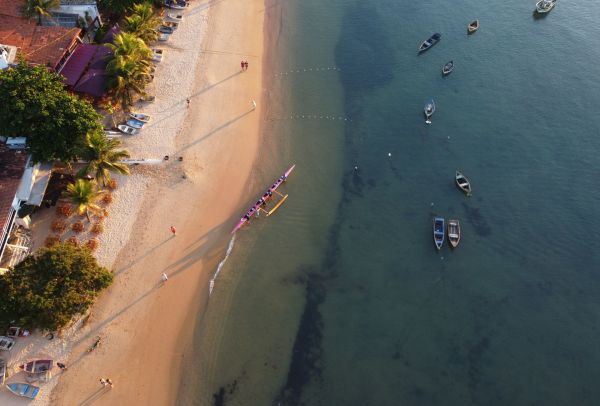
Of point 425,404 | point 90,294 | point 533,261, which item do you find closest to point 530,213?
point 533,261

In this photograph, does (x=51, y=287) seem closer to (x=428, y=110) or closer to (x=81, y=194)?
(x=81, y=194)

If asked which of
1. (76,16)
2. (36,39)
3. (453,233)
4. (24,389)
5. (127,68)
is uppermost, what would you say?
(76,16)

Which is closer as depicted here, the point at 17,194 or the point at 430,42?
the point at 17,194

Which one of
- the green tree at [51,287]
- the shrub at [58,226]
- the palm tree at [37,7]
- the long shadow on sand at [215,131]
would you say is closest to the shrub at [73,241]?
the shrub at [58,226]

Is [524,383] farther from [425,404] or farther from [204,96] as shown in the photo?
[204,96]

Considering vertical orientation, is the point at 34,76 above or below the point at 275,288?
above

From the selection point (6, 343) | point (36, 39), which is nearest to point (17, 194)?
point (6, 343)
